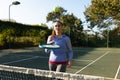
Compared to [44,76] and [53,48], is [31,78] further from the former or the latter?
[53,48]

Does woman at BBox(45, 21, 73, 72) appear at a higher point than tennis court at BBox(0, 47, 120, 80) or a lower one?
higher

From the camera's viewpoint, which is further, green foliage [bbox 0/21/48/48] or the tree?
the tree

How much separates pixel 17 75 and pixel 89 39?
1407 inches

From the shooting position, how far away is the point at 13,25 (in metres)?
31.1

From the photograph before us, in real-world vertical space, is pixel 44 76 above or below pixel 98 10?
below

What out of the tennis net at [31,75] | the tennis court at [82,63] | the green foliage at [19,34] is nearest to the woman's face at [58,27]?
the tennis net at [31,75]

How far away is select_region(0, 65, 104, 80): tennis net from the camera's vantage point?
15.1 feet

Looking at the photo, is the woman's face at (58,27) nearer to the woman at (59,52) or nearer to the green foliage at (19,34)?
the woman at (59,52)

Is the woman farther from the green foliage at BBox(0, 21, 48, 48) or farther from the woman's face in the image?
the green foliage at BBox(0, 21, 48, 48)

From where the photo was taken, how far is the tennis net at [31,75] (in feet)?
15.1

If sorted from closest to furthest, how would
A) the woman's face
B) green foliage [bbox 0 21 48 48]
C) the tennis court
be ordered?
the woman's face < the tennis court < green foliage [bbox 0 21 48 48]

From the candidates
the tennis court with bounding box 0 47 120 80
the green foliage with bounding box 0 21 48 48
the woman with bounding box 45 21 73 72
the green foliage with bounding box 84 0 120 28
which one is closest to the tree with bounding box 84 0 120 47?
the green foliage with bounding box 84 0 120 28

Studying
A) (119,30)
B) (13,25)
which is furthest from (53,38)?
(119,30)

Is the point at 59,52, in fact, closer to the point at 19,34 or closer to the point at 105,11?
the point at 19,34
